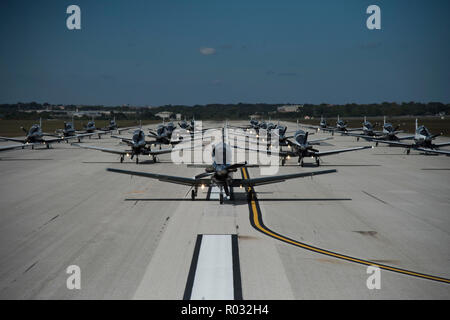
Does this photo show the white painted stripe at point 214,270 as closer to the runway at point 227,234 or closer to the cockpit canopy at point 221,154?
the runway at point 227,234

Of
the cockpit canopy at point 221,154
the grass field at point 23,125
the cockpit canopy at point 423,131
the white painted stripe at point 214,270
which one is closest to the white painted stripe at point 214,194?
the cockpit canopy at point 221,154

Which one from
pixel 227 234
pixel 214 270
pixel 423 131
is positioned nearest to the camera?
pixel 214 270

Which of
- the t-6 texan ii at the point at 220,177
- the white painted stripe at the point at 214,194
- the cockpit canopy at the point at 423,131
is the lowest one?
the white painted stripe at the point at 214,194

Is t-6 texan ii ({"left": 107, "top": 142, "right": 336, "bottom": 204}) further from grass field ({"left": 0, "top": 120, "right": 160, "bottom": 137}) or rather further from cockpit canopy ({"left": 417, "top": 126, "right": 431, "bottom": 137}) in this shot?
grass field ({"left": 0, "top": 120, "right": 160, "bottom": 137})

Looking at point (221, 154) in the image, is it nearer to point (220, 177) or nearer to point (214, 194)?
point (220, 177)

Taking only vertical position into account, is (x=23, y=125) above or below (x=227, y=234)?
above

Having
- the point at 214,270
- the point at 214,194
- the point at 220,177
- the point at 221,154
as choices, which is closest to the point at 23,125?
the point at 214,194

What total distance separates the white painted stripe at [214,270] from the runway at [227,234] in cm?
14

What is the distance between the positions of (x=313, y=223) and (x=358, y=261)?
4252 millimetres

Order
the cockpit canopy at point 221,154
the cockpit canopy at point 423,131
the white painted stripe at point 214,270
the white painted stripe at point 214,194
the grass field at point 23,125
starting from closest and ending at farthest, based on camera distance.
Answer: the white painted stripe at point 214,270 < the cockpit canopy at point 221,154 < the white painted stripe at point 214,194 < the cockpit canopy at point 423,131 < the grass field at point 23,125

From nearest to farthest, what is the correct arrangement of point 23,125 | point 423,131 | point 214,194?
point 214,194 < point 423,131 < point 23,125

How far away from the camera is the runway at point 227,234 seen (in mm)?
→ 9531

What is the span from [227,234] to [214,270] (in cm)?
343

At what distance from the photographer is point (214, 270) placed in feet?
34.8
